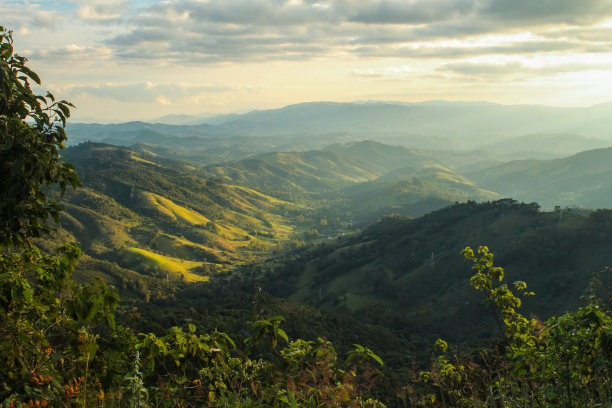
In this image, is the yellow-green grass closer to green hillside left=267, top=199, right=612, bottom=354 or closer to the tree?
green hillside left=267, top=199, right=612, bottom=354

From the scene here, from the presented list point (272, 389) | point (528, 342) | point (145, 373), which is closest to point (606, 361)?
point (528, 342)

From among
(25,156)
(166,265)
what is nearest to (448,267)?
(25,156)

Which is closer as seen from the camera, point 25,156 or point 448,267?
point 25,156

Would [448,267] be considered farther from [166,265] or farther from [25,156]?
[166,265]

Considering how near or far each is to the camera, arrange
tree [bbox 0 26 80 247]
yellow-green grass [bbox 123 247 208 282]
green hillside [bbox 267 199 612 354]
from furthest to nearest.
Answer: yellow-green grass [bbox 123 247 208 282] < green hillside [bbox 267 199 612 354] < tree [bbox 0 26 80 247]

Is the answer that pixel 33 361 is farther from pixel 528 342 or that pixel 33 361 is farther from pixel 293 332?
pixel 293 332

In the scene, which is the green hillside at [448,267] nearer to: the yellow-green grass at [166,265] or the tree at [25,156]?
the yellow-green grass at [166,265]

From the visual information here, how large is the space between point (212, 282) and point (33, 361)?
167m

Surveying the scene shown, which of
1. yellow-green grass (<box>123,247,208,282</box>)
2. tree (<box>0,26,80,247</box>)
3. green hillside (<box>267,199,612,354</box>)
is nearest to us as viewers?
tree (<box>0,26,80,247</box>)

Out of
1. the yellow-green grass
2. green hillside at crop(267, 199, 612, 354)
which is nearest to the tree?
green hillside at crop(267, 199, 612, 354)

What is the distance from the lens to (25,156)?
6.73m

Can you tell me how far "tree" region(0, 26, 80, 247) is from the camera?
6766 mm

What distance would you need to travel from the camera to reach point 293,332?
7106 centimetres

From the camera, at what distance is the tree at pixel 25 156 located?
677 cm
